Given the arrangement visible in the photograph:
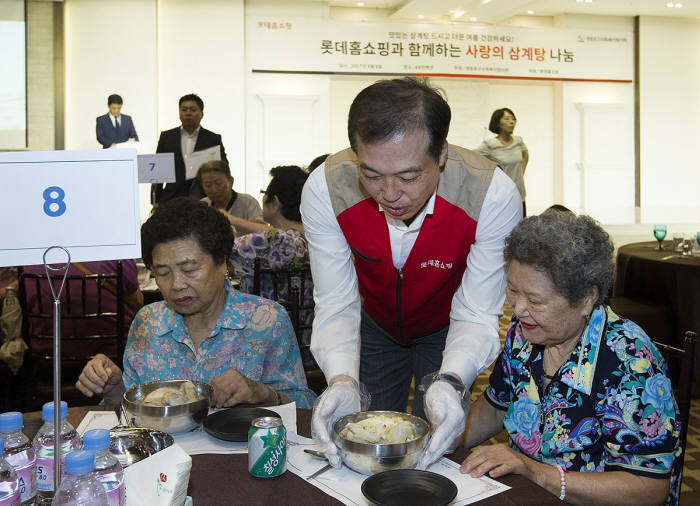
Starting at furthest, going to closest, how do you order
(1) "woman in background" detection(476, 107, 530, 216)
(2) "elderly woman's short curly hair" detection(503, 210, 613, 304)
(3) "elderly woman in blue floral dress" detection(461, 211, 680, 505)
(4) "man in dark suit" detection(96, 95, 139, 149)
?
(4) "man in dark suit" detection(96, 95, 139, 149), (1) "woman in background" detection(476, 107, 530, 216), (2) "elderly woman's short curly hair" detection(503, 210, 613, 304), (3) "elderly woman in blue floral dress" detection(461, 211, 680, 505)

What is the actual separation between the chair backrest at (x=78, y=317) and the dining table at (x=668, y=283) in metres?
2.92

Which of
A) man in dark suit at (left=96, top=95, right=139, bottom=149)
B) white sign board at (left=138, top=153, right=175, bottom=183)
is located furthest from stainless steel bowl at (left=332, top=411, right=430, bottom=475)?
man in dark suit at (left=96, top=95, right=139, bottom=149)

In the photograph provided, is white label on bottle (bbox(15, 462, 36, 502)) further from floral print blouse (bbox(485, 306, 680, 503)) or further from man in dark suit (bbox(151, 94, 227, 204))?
man in dark suit (bbox(151, 94, 227, 204))

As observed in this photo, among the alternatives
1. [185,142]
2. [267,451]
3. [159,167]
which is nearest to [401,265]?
[267,451]

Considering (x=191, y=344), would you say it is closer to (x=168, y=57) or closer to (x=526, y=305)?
(x=526, y=305)

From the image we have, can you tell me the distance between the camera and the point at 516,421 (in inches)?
58.1

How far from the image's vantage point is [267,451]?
1121 mm

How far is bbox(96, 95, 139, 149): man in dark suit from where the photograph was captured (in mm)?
7805

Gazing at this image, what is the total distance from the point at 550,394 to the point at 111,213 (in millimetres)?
950

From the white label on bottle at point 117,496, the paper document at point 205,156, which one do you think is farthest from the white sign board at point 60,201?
the paper document at point 205,156

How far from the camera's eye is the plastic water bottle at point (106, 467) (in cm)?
86

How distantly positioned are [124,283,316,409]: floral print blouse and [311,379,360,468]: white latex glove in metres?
0.41

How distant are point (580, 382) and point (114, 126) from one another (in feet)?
24.4

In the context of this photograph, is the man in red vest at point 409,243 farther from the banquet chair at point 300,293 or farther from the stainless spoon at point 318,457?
the banquet chair at point 300,293
